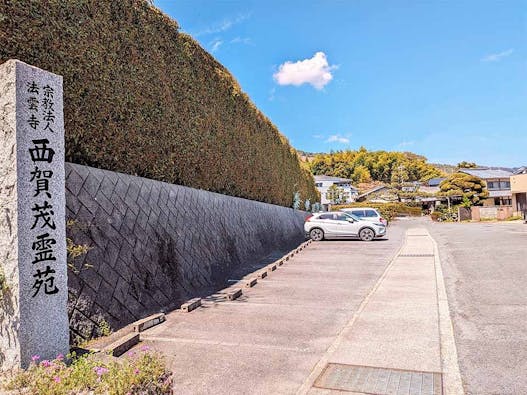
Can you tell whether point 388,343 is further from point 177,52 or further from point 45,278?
point 177,52

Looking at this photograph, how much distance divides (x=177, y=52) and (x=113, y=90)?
3.29m

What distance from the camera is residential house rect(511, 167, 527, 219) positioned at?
130 ft

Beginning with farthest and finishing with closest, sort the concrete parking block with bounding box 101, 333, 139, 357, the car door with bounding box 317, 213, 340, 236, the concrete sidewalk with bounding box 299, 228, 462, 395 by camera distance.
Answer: the car door with bounding box 317, 213, 340, 236 < the concrete parking block with bounding box 101, 333, 139, 357 < the concrete sidewalk with bounding box 299, 228, 462, 395

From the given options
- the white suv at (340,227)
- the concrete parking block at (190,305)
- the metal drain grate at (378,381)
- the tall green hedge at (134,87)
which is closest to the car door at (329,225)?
the white suv at (340,227)

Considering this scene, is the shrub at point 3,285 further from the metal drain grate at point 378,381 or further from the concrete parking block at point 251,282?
the concrete parking block at point 251,282

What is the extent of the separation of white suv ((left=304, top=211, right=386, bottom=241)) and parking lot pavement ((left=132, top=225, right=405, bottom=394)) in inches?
375

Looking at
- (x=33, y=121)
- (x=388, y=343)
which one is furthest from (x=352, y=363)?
(x=33, y=121)

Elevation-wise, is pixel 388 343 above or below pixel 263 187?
below

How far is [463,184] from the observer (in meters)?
47.2

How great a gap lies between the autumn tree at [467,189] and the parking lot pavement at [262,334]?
43.6 m

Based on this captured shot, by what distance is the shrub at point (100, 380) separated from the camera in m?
2.70

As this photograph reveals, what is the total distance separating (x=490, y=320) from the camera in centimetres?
582

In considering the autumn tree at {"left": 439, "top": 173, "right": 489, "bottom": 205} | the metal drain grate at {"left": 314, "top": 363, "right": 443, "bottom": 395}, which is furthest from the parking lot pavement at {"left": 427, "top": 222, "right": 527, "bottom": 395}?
the autumn tree at {"left": 439, "top": 173, "right": 489, "bottom": 205}

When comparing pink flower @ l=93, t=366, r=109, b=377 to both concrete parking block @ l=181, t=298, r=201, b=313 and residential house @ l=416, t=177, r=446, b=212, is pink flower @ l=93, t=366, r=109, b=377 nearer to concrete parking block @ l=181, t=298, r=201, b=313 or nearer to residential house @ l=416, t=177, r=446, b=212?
concrete parking block @ l=181, t=298, r=201, b=313
